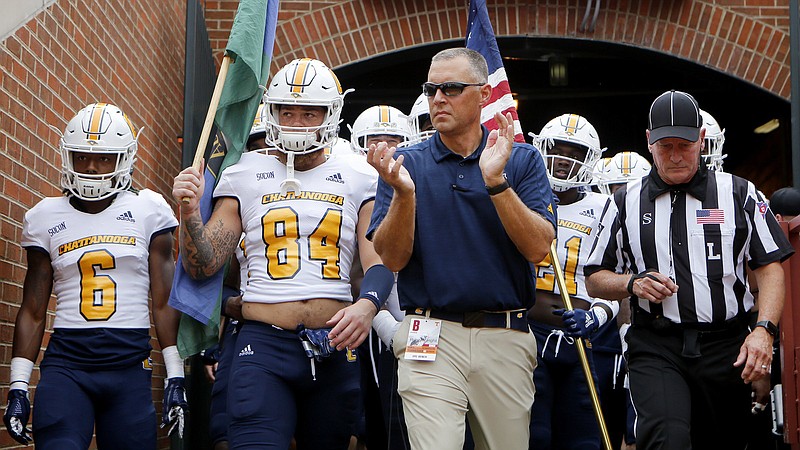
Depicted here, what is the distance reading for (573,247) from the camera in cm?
723

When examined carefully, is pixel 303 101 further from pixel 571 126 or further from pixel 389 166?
pixel 571 126

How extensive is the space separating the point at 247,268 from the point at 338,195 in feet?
1.94

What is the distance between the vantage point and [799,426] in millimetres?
6039

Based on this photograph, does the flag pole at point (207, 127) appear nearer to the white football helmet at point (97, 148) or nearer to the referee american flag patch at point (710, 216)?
the white football helmet at point (97, 148)

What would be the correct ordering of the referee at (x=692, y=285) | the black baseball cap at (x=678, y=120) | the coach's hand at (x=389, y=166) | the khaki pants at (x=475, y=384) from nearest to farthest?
the coach's hand at (x=389, y=166), the khaki pants at (x=475, y=384), the referee at (x=692, y=285), the black baseball cap at (x=678, y=120)

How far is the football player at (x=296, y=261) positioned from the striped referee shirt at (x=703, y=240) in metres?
1.33

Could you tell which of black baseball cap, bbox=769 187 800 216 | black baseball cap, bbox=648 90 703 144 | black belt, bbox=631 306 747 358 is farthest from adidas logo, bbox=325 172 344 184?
black baseball cap, bbox=769 187 800 216


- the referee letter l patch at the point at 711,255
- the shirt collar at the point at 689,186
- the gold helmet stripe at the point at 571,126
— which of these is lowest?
the referee letter l patch at the point at 711,255

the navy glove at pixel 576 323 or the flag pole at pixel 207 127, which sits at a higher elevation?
the flag pole at pixel 207 127

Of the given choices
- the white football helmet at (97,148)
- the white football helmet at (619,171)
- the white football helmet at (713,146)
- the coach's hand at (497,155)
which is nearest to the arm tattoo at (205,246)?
the white football helmet at (97,148)

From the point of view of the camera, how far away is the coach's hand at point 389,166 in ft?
15.4

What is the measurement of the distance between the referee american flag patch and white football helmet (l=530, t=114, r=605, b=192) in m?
1.60

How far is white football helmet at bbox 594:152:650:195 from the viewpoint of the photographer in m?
9.45

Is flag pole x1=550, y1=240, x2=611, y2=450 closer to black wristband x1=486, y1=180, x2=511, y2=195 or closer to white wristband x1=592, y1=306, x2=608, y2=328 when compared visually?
white wristband x1=592, y1=306, x2=608, y2=328
